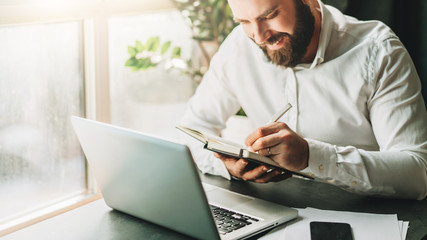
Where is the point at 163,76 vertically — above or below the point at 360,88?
below

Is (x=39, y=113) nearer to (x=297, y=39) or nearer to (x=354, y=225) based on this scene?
(x=297, y=39)

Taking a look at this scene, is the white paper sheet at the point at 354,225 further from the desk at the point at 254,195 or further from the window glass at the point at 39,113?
the window glass at the point at 39,113

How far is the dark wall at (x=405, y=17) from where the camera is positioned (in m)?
1.84

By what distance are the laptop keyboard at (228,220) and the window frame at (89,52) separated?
31.9 inches

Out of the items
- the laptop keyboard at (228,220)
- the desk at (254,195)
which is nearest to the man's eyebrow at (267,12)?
the desk at (254,195)

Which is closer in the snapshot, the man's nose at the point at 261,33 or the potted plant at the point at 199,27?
the man's nose at the point at 261,33

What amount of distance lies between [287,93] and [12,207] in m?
1.05

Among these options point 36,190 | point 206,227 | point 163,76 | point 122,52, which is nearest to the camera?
point 206,227

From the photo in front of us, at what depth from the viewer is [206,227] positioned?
3.00ft

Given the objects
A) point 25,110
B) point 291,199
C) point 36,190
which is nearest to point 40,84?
point 25,110

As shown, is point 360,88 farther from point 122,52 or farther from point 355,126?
point 122,52

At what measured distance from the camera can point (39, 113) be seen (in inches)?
66.4

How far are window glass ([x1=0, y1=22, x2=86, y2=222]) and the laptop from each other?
602 mm

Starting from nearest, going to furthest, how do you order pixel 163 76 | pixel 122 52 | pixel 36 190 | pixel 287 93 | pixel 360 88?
pixel 360 88, pixel 287 93, pixel 36 190, pixel 122 52, pixel 163 76
